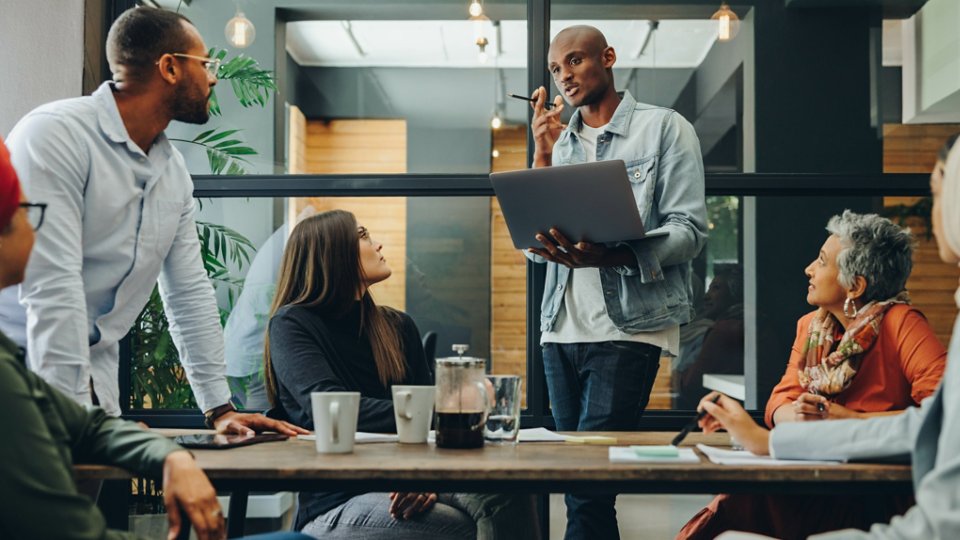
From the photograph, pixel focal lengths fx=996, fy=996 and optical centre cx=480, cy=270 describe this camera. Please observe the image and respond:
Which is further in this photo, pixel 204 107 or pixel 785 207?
pixel 785 207

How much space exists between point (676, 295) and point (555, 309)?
0.33 metres

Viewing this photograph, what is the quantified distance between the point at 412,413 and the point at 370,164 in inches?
73.1

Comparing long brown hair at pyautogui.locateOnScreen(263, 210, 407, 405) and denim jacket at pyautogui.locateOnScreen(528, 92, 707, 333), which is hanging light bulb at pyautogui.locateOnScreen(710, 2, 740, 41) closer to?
denim jacket at pyautogui.locateOnScreen(528, 92, 707, 333)

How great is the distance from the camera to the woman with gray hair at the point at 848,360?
222cm

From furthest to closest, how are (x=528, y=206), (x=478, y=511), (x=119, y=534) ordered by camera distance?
(x=528, y=206), (x=478, y=511), (x=119, y=534)

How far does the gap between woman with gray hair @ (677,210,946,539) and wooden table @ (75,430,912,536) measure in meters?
0.65

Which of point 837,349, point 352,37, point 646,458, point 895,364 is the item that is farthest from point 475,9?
point 646,458

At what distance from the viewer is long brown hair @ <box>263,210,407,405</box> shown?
2.48m

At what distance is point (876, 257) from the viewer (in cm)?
247

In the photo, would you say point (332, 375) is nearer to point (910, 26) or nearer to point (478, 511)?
point (478, 511)

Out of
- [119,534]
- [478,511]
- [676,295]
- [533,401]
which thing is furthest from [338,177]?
[119,534]

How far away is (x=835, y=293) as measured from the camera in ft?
8.26

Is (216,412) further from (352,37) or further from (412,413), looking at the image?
(352,37)

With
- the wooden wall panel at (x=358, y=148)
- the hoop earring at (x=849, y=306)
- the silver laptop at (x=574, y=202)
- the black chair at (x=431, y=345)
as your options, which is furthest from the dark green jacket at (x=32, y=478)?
the wooden wall panel at (x=358, y=148)
